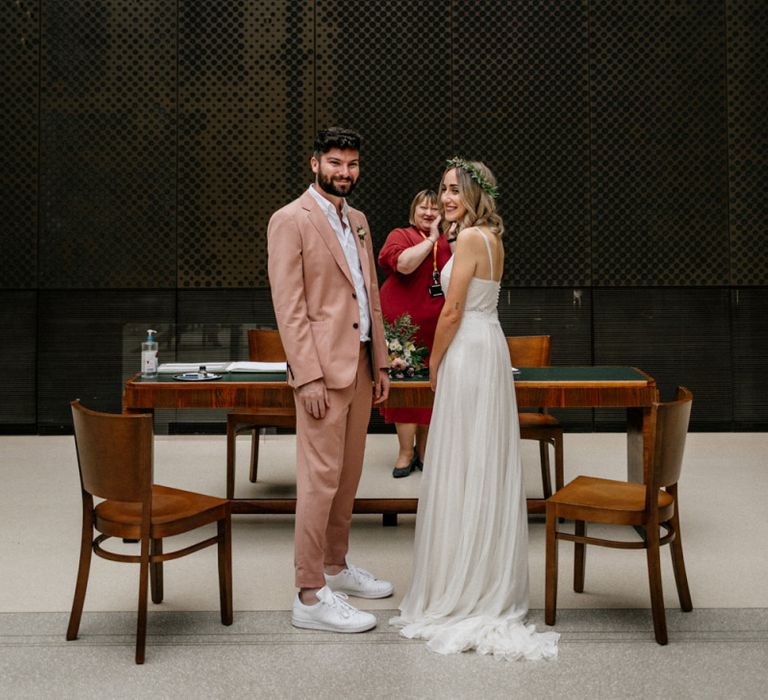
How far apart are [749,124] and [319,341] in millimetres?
5196

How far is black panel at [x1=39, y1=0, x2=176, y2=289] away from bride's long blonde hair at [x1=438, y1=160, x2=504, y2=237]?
420 cm

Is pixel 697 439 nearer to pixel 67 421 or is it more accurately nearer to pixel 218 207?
pixel 218 207

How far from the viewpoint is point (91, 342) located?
6801mm

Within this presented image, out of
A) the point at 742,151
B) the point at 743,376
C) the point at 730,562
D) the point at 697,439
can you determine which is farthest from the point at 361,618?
the point at 742,151

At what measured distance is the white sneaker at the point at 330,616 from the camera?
9.64ft

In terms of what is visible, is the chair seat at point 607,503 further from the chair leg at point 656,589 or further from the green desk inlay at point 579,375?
the green desk inlay at point 579,375

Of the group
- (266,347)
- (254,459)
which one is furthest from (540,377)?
(254,459)

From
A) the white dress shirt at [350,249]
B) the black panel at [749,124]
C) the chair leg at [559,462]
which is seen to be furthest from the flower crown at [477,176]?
the black panel at [749,124]

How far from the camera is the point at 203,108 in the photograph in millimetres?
6785

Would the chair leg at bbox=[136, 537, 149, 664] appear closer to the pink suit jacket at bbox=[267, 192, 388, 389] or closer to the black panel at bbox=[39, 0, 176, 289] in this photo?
the pink suit jacket at bbox=[267, 192, 388, 389]

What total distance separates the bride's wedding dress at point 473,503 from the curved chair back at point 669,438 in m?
0.50

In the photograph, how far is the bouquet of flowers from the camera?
3.90m

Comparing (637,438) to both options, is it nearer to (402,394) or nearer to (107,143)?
(402,394)

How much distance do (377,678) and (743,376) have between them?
516 centimetres
